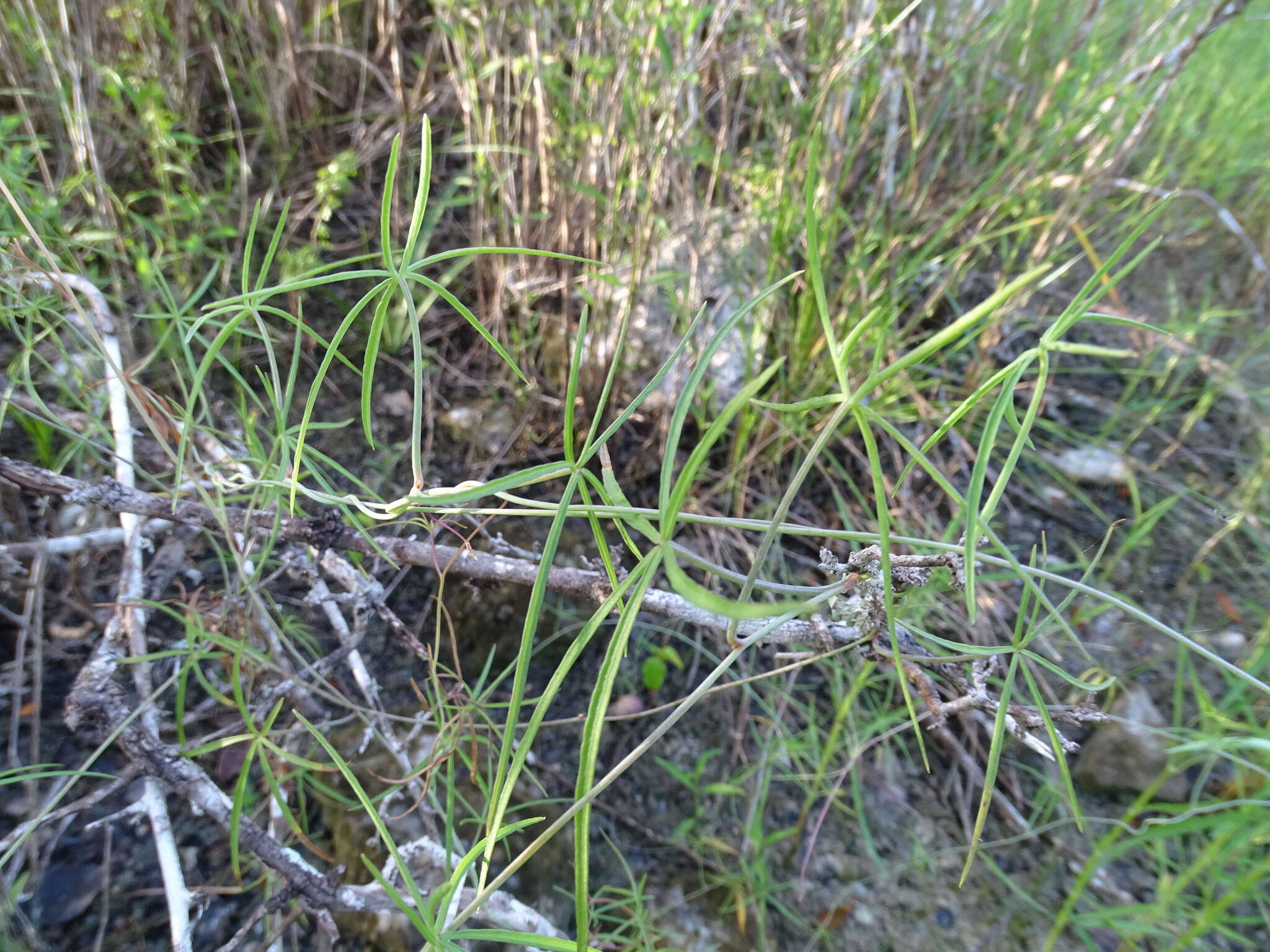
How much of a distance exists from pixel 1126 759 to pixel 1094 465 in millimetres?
635

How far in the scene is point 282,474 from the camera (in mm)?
645

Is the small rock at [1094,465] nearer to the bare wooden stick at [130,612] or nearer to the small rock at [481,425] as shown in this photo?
the small rock at [481,425]

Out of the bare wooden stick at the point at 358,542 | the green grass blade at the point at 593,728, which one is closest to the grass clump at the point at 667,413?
the bare wooden stick at the point at 358,542

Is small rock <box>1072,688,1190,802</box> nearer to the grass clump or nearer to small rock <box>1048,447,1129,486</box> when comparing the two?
the grass clump

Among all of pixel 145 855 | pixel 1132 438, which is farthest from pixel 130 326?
pixel 1132 438

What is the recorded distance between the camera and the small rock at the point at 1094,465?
1.54 meters

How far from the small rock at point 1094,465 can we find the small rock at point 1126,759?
52 cm

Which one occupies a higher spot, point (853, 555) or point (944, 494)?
point (853, 555)

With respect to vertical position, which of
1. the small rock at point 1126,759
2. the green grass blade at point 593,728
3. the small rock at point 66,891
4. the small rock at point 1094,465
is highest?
the green grass blade at point 593,728

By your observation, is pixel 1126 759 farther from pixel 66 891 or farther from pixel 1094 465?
pixel 66 891

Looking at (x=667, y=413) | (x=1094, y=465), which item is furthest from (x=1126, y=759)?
(x=667, y=413)

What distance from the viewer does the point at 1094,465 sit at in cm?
156

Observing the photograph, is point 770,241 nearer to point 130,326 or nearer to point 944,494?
point 944,494

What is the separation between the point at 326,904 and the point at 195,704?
0.52 metres
